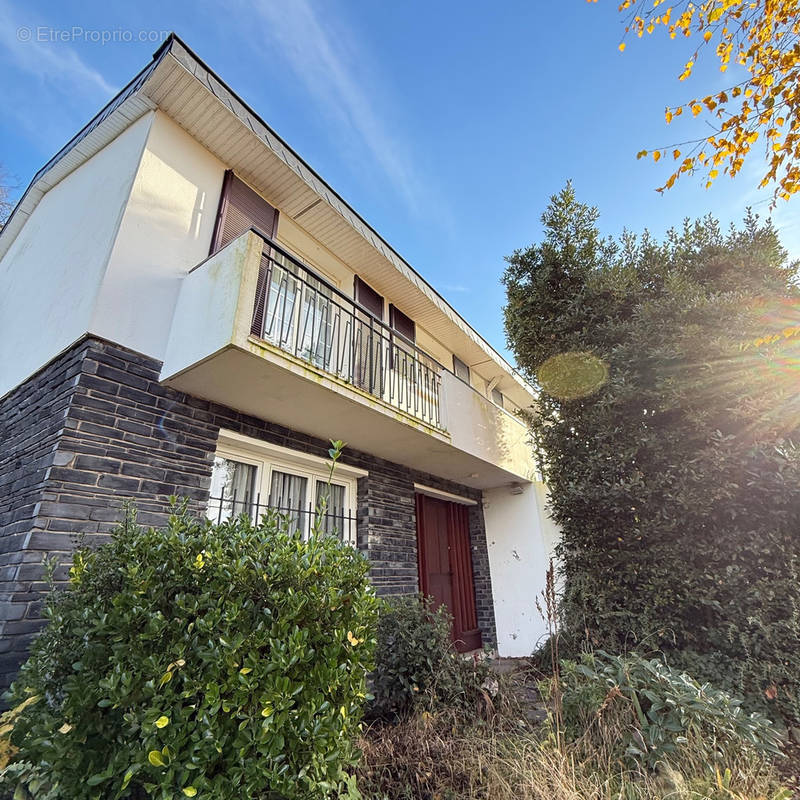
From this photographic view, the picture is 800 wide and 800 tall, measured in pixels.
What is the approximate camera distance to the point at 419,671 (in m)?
3.68

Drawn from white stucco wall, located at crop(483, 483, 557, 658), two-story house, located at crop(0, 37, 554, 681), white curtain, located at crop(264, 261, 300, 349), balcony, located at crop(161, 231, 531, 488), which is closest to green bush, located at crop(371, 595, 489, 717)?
two-story house, located at crop(0, 37, 554, 681)

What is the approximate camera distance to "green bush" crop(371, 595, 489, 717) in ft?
11.7

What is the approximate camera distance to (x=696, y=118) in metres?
3.99

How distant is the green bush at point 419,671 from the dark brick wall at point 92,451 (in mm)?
2290

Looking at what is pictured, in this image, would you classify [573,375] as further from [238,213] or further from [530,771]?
[238,213]

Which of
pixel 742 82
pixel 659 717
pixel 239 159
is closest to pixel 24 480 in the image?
pixel 239 159

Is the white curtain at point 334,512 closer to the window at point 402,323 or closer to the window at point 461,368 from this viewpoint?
the window at point 402,323

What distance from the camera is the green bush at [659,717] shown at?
8.45 feet

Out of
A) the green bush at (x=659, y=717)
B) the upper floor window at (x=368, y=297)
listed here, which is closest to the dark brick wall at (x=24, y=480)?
the green bush at (x=659, y=717)

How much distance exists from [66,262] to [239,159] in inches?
92.5

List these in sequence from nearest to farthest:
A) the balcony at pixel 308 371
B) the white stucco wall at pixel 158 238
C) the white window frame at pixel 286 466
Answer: the balcony at pixel 308 371, the white stucco wall at pixel 158 238, the white window frame at pixel 286 466

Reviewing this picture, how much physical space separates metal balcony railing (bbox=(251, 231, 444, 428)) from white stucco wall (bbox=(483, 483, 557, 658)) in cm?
355

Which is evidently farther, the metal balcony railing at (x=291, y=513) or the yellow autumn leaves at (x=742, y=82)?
the metal balcony railing at (x=291, y=513)

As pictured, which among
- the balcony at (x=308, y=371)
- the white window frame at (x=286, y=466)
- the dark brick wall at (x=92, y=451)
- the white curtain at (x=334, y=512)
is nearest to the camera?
the dark brick wall at (x=92, y=451)
